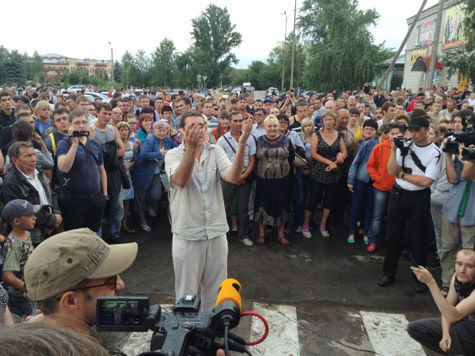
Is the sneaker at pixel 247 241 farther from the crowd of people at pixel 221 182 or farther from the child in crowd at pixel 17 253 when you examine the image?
the child in crowd at pixel 17 253

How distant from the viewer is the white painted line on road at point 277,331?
3555 mm

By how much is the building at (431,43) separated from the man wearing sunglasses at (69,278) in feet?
93.2

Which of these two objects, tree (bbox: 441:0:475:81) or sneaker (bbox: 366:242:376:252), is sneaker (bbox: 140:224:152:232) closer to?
sneaker (bbox: 366:242:376:252)

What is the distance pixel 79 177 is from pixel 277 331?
3067 mm

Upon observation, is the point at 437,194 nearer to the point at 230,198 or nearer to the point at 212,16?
the point at 230,198

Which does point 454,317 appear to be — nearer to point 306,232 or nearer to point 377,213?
point 377,213

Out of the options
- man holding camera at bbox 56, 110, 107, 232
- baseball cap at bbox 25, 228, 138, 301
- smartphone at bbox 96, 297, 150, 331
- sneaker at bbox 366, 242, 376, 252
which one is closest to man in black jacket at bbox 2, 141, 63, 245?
man holding camera at bbox 56, 110, 107, 232

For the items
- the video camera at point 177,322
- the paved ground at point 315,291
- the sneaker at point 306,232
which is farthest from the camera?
the sneaker at point 306,232

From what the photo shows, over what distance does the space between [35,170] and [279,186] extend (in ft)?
11.2

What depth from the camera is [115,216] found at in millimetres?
5973

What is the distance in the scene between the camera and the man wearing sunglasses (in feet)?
5.02

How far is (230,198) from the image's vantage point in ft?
20.7

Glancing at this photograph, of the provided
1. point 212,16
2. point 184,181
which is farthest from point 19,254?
point 212,16

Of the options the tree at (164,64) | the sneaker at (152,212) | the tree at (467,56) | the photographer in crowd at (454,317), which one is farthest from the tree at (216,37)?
the photographer in crowd at (454,317)
